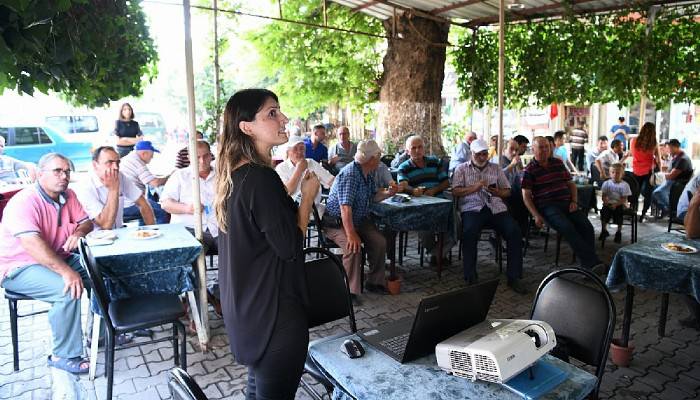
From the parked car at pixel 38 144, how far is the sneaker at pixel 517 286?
35.1 feet

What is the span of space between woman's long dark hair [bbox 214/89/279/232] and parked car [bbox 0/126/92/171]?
11.6 meters

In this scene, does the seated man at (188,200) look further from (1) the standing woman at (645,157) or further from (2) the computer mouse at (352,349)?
(1) the standing woman at (645,157)

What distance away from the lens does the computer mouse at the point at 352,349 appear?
1.89 meters

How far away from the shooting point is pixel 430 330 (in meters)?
1.77

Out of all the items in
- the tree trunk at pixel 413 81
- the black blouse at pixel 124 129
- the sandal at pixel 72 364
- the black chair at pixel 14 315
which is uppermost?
the tree trunk at pixel 413 81

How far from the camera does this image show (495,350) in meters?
1.57

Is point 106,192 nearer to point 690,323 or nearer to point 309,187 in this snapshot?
point 309,187

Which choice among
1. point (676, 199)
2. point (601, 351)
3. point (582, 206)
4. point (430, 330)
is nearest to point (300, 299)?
point (430, 330)

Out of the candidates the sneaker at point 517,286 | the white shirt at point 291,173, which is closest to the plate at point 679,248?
the sneaker at point 517,286

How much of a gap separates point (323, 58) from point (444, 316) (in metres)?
→ 10.7

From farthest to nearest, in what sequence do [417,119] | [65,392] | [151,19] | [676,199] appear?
[417,119]
[676,199]
[151,19]
[65,392]

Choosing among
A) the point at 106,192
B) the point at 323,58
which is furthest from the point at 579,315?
the point at 323,58

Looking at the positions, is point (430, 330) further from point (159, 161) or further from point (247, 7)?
point (247, 7)

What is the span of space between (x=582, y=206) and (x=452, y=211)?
2.41 metres
